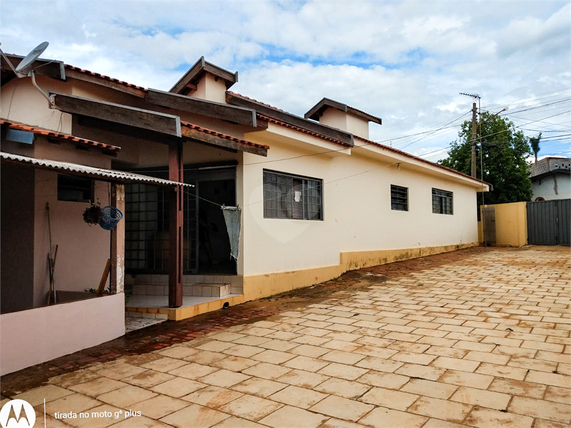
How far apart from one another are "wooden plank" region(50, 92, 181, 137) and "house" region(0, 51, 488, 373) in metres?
0.02

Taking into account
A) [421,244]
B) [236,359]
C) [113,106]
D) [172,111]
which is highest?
[172,111]

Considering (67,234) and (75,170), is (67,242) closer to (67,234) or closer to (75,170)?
(67,234)

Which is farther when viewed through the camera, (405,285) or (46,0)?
(405,285)

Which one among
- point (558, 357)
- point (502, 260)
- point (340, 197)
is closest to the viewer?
point (558, 357)

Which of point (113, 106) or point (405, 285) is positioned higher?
point (113, 106)

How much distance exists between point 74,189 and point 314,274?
5302 mm

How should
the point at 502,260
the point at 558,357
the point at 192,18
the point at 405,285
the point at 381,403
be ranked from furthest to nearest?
the point at 502,260, the point at 405,285, the point at 192,18, the point at 558,357, the point at 381,403

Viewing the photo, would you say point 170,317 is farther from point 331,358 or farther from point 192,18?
point 192,18

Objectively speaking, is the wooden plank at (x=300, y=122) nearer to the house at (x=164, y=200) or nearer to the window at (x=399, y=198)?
the house at (x=164, y=200)

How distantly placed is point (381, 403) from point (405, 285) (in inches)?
244

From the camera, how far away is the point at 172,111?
27.6 feet

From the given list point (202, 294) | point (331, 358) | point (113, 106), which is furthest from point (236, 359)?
point (113, 106)

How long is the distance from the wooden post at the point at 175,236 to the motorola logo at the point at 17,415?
307 cm

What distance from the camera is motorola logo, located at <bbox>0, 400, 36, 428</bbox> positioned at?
314 cm
